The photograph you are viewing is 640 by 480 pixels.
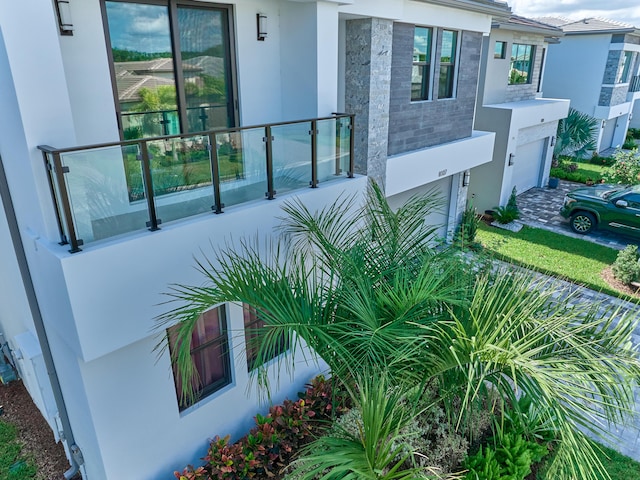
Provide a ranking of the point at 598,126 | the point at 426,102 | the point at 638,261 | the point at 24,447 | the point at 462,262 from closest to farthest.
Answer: the point at 462,262, the point at 24,447, the point at 426,102, the point at 638,261, the point at 598,126

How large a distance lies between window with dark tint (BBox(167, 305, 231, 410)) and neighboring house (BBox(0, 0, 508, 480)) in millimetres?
25

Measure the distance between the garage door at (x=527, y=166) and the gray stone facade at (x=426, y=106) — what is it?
6.74 m

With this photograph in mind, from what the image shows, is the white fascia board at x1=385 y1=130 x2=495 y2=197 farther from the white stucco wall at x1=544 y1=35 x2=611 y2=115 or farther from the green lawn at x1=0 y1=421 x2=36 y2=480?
the white stucco wall at x1=544 y1=35 x2=611 y2=115

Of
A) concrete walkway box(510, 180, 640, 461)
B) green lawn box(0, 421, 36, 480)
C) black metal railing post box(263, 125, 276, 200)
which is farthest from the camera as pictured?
concrete walkway box(510, 180, 640, 461)

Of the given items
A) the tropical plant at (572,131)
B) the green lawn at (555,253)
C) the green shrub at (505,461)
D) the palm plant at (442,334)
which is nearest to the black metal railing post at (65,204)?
the palm plant at (442,334)

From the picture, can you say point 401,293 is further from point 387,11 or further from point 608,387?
point 387,11

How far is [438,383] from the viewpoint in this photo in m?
4.64

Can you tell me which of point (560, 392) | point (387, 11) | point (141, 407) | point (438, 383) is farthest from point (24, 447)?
point (387, 11)

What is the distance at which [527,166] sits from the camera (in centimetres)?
1948

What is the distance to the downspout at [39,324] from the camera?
4984mm

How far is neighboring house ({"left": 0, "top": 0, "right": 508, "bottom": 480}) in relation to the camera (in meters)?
4.16

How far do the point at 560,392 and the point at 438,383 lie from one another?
1306mm

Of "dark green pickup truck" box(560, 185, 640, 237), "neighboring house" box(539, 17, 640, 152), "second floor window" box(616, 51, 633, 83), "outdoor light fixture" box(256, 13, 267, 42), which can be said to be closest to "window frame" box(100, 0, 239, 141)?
"outdoor light fixture" box(256, 13, 267, 42)

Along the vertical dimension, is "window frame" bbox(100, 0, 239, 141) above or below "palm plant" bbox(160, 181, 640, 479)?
above
